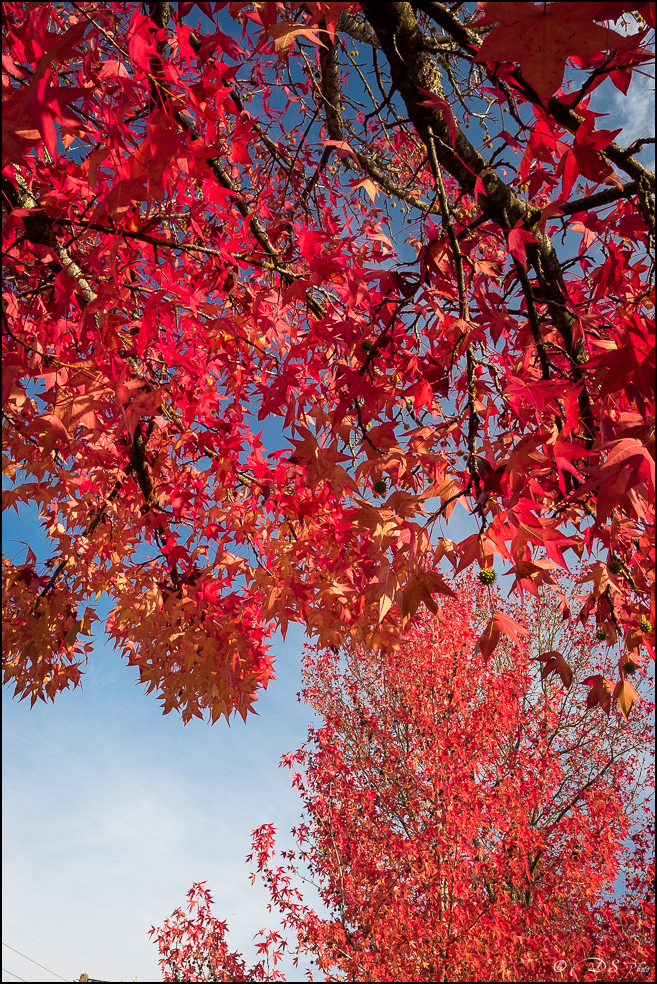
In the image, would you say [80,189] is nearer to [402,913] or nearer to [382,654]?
[382,654]

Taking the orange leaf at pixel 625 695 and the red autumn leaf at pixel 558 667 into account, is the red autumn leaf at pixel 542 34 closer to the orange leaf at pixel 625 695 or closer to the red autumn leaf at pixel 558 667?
the red autumn leaf at pixel 558 667

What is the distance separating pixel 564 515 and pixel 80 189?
2.76 m

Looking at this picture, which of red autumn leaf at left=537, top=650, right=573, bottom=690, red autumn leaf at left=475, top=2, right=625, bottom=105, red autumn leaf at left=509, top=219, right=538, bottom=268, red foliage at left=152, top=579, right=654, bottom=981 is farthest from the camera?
red foliage at left=152, top=579, right=654, bottom=981

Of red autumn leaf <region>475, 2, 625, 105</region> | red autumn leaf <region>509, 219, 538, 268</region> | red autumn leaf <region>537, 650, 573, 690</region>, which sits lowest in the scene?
red autumn leaf <region>537, 650, 573, 690</region>

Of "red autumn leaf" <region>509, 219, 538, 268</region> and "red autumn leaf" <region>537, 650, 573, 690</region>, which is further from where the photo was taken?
"red autumn leaf" <region>537, 650, 573, 690</region>

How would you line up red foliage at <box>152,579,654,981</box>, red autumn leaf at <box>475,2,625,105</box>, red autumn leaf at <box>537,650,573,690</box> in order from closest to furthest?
1. red autumn leaf at <box>475,2,625,105</box>
2. red autumn leaf at <box>537,650,573,690</box>
3. red foliage at <box>152,579,654,981</box>

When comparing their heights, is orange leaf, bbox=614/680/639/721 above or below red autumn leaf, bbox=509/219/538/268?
below

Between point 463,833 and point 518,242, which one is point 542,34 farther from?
point 463,833

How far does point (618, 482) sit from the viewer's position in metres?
1.42

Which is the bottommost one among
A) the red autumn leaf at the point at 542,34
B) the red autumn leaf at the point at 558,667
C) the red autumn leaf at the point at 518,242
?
the red autumn leaf at the point at 558,667

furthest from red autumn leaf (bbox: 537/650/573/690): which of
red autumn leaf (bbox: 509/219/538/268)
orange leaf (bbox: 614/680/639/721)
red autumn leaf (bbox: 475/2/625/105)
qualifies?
red autumn leaf (bbox: 475/2/625/105)

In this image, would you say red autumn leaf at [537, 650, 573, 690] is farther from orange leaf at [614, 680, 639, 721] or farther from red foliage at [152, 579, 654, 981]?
red foliage at [152, 579, 654, 981]

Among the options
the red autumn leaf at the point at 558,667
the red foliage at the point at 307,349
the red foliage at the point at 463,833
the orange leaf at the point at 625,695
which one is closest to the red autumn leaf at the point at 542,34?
the red foliage at the point at 307,349

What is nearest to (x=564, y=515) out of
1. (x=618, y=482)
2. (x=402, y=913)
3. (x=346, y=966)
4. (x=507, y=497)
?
(x=507, y=497)
